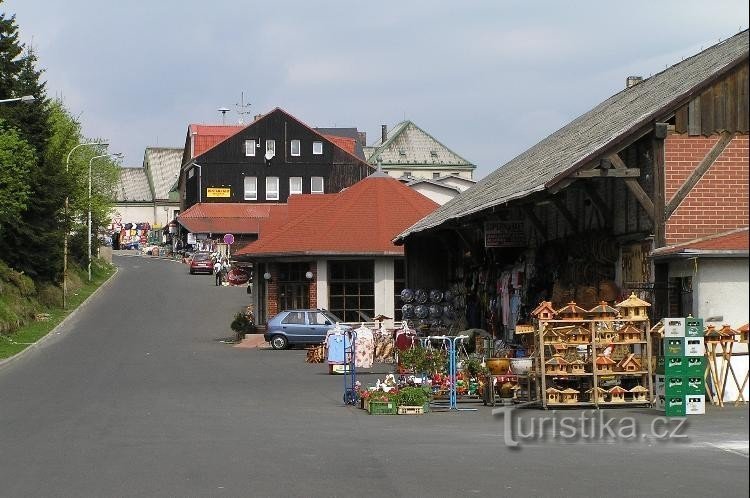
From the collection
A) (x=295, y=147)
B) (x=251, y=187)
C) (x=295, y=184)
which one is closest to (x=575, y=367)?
(x=295, y=147)

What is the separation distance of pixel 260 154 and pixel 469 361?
83.4m

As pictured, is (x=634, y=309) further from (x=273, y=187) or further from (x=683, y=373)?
(x=273, y=187)

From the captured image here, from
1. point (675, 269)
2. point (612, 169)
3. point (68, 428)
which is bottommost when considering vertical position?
point (68, 428)

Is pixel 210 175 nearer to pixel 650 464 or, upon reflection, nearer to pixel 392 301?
pixel 392 301

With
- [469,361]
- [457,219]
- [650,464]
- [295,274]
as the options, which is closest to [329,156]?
[295,274]

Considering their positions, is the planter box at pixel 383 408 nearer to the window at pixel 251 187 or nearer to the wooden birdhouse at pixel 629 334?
the wooden birdhouse at pixel 629 334

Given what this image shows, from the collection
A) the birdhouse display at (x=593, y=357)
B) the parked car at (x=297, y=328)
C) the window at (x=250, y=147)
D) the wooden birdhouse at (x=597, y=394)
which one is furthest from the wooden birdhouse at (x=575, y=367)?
the window at (x=250, y=147)

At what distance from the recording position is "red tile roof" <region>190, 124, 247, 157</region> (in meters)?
114

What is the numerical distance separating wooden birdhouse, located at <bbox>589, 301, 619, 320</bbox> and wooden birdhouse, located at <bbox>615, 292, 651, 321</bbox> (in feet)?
0.45

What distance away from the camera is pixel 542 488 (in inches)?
479

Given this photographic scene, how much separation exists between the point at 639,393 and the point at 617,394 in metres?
0.37

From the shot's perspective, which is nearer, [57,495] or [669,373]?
[57,495]

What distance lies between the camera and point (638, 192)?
22500 mm

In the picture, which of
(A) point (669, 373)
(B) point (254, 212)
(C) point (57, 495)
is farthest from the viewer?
(B) point (254, 212)
